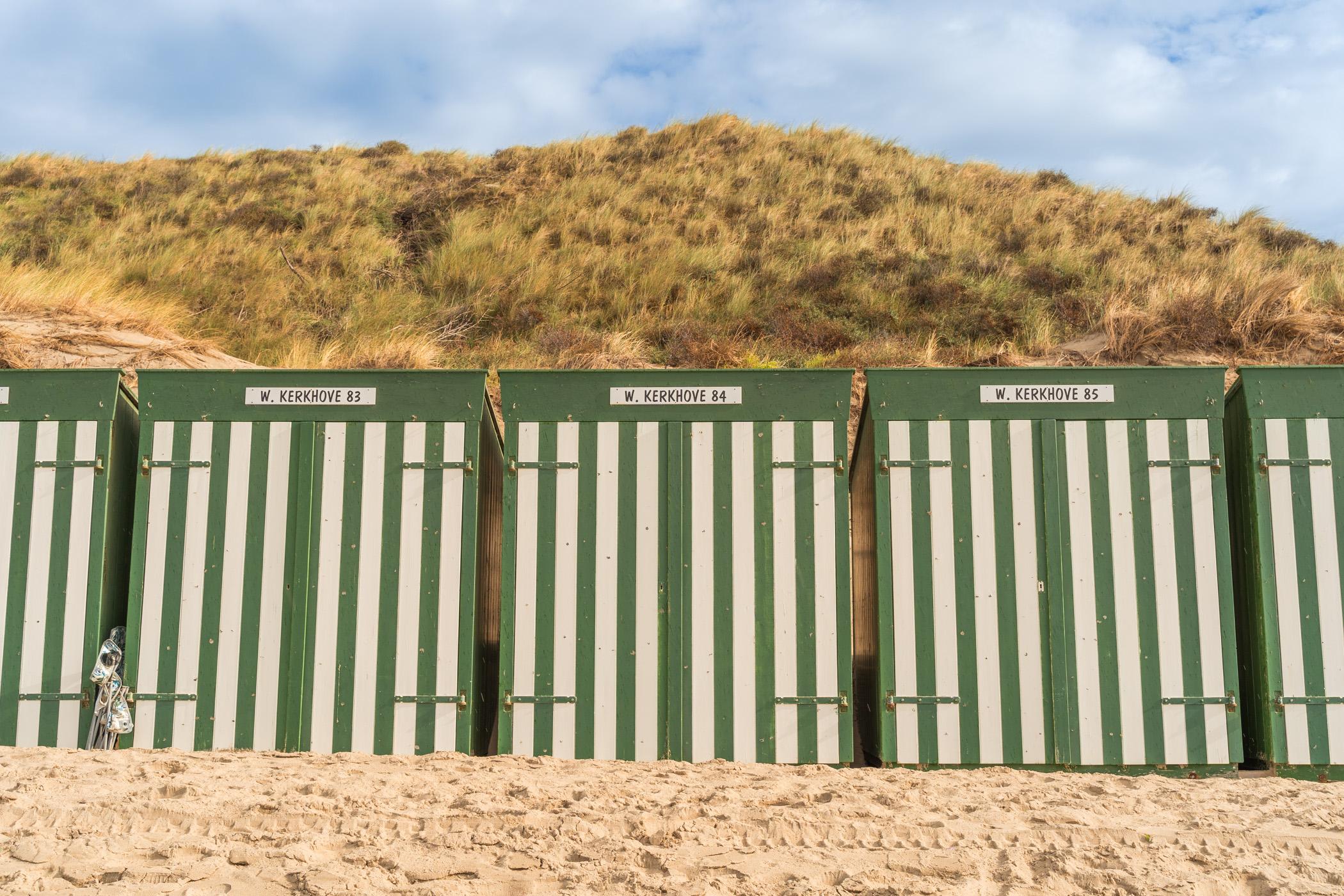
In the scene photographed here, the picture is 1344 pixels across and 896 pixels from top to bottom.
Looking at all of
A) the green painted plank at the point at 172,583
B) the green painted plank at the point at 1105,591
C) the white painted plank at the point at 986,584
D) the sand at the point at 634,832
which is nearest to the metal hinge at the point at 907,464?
the white painted plank at the point at 986,584

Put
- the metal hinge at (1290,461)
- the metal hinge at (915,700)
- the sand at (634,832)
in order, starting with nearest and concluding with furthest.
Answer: the sand at (634,832), the metal hinge at (915,700), the metal hinge at (1290,461)

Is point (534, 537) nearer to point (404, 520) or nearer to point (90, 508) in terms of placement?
point (404, 520)

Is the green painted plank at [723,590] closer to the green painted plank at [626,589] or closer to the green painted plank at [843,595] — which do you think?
the green painted plank at [626,589]

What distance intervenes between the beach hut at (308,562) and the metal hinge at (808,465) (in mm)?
2010

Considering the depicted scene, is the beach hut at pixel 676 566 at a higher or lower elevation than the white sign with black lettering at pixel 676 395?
lower

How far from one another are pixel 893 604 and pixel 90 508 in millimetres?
5261

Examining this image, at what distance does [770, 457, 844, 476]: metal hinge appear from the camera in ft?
23.0

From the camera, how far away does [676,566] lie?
6977 millimetres

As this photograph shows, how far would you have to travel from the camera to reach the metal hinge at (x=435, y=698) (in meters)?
6.80

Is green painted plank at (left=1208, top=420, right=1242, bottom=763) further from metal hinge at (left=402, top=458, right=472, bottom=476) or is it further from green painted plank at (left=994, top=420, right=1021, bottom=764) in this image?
metal hinge at (left=402, top=458, right=472, bottom=476)

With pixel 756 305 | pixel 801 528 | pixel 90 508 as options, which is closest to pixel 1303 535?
pixel 801 528

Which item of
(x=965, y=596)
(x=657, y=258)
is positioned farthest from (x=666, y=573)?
(x=657, y=258)

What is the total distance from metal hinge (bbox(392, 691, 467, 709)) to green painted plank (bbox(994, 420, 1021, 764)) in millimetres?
3387

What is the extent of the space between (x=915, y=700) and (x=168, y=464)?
5.08 m
